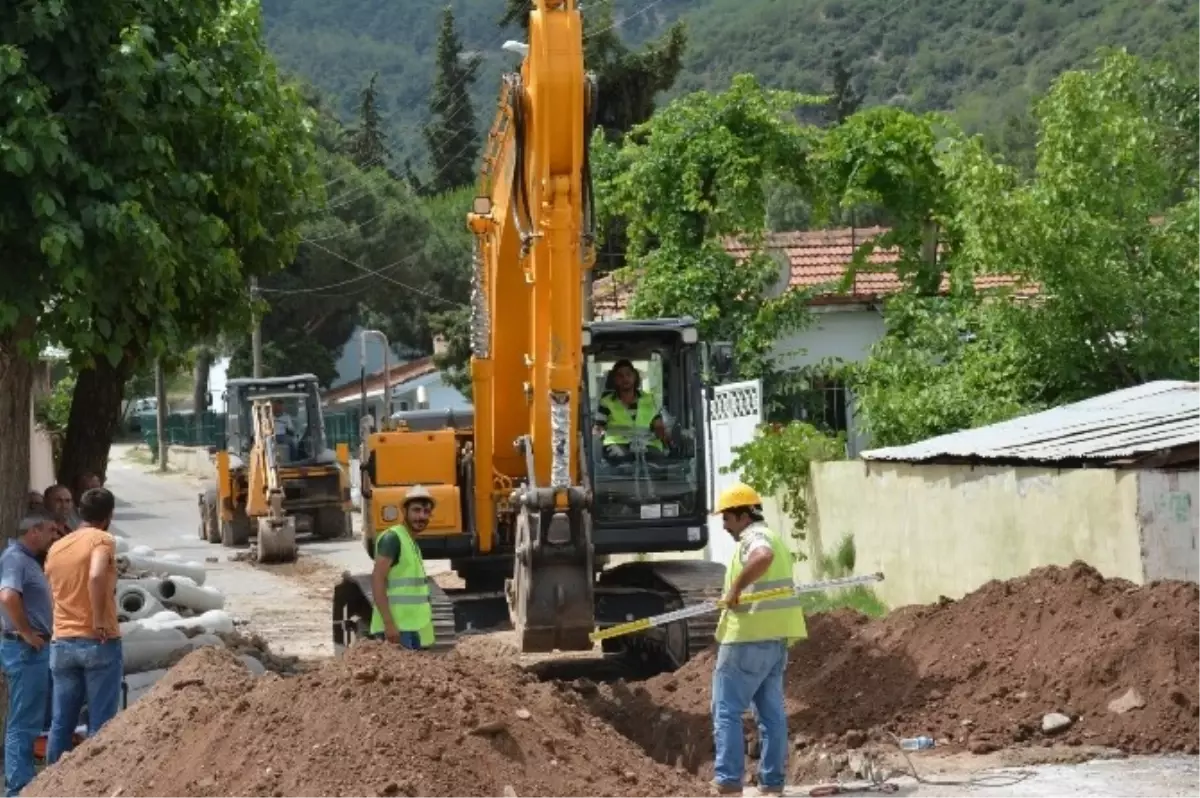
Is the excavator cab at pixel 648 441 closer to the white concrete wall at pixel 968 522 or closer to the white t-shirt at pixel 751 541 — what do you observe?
the white concrete wall at pixel 968 522

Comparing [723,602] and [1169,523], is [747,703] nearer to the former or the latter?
[723,602]

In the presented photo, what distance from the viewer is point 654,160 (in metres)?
28.0

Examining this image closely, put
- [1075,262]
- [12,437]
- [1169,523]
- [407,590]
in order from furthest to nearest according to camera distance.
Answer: [1075,262], [1169,523], [12,437], [407,590]

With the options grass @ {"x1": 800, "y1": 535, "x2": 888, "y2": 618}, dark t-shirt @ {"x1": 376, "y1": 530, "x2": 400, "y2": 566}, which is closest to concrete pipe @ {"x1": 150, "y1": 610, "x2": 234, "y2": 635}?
dark t-shirt @ {"x1": 376, "y1": 530, "x2": 400, "y2": 566}

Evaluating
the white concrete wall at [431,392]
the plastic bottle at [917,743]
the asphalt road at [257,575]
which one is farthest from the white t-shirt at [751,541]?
the white concrete wall at [431,392]

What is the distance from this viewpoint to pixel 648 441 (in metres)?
15.8

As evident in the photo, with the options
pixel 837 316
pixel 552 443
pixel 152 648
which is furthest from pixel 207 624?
pixel 837 316

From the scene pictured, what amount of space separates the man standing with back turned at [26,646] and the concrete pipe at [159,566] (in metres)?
5.12

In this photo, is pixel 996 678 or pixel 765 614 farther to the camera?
pixel 996 678

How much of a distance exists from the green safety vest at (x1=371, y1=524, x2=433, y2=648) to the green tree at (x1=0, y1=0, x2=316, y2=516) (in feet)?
9.33

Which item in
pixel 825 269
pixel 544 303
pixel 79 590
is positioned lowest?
pixel 79 590

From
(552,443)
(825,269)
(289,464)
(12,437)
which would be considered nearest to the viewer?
(552,443)

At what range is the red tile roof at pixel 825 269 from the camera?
28.2m

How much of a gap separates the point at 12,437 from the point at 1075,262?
10475 mm
